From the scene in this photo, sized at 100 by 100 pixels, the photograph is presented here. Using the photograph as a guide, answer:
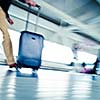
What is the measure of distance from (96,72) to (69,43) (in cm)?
412

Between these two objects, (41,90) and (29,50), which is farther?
(29,50)

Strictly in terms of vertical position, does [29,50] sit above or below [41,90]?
above

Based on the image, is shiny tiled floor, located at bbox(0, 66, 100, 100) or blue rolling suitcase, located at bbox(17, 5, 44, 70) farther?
blue rolling suitcase, located at bbox(17, 5, 44, 70)

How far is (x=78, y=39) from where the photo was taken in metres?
9.03

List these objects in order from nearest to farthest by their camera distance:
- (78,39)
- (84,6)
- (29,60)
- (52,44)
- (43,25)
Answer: (29,60), (84,6), (43,25), (52,44), (78,39)

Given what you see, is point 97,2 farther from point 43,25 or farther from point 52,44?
point 52,44

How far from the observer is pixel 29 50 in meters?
2.83

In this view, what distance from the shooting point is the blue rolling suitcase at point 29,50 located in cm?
278

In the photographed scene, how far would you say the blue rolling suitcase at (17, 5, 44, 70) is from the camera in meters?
2.78

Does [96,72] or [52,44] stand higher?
[52,44]

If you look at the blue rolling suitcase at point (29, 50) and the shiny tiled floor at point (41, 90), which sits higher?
the blue rolling suitcase at point (29, 50)

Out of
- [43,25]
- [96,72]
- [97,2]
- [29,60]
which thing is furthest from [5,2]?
[43,25]

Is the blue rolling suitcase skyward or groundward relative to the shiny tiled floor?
skyward

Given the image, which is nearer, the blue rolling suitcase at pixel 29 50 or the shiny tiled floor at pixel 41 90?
the shiny tiled floor at pixel 41 90
